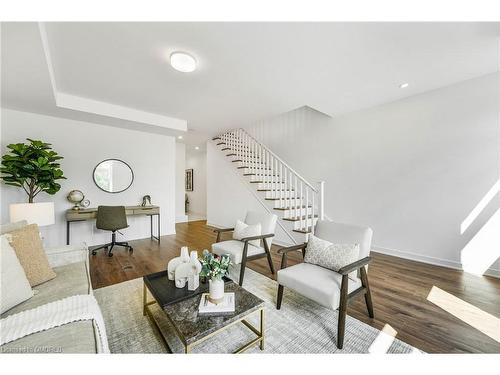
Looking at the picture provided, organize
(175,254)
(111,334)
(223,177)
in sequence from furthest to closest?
(223,177), (175,254), (111,334)

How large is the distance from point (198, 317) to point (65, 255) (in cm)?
161

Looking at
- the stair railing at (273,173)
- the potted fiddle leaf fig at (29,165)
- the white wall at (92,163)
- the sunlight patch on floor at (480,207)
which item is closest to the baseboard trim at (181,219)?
the white wall at (92,163)

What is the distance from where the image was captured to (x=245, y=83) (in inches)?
114

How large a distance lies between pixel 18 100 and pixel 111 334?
3.54m

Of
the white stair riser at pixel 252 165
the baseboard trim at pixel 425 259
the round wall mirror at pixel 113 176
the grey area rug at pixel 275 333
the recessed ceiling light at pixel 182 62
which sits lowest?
the grey area rug at pixel 275 333

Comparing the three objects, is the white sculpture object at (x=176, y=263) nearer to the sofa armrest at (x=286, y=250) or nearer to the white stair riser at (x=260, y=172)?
the sofa armrest at (x=286, y=250)

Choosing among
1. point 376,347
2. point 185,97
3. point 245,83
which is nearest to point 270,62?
point 245,83

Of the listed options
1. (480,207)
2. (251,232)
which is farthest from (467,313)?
(251,232)

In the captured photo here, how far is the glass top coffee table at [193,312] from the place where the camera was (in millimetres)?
1192

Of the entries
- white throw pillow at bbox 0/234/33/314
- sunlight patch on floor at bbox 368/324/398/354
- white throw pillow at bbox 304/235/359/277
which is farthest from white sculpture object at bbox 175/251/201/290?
sunlight patch on floor at bbox 368/324/398/354

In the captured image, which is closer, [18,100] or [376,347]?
[376,347]

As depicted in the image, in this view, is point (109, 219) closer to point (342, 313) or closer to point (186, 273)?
point (186, 273)

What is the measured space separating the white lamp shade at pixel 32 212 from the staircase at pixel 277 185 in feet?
10.8
